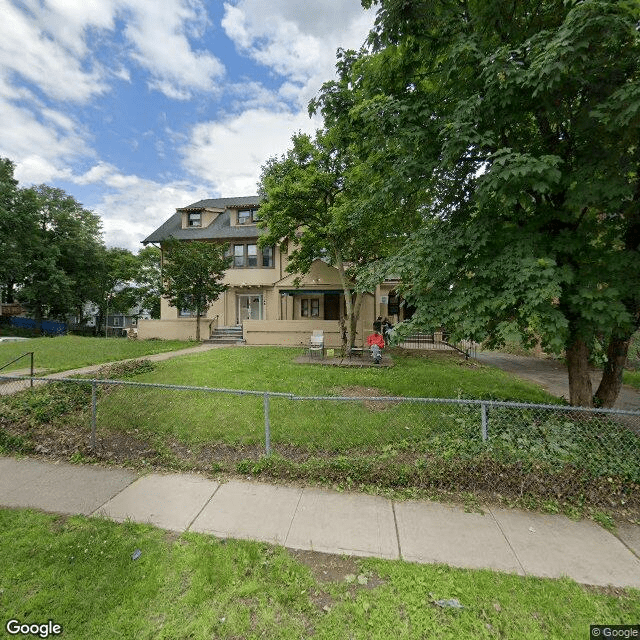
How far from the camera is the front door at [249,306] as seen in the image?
74.1 feet

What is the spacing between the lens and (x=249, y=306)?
22641mm

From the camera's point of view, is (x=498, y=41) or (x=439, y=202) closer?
(x=498, y=41)

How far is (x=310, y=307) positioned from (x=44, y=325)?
26825 mm

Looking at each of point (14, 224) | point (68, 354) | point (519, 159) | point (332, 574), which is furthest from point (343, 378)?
point (14, 224)

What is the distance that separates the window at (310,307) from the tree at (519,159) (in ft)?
52.6

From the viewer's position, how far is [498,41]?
495cm

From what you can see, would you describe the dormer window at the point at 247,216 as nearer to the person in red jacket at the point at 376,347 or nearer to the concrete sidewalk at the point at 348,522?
the person in red jacket at the point at 376,347

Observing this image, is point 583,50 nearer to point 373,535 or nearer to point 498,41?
point 498,41

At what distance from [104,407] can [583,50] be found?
8.92 metres

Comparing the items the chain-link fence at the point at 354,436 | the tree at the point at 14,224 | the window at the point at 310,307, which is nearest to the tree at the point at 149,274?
the tree at the point at 14,224

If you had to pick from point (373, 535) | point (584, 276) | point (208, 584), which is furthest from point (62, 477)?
point (584, 276)

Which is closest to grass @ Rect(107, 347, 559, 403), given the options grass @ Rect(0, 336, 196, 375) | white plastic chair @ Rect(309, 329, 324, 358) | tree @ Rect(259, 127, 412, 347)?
white plastic chair @ Rect(309, 329, 324, 358)

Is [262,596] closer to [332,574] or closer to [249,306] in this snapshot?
[332,574]

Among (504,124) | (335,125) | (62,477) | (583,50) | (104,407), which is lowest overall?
(62,477)
